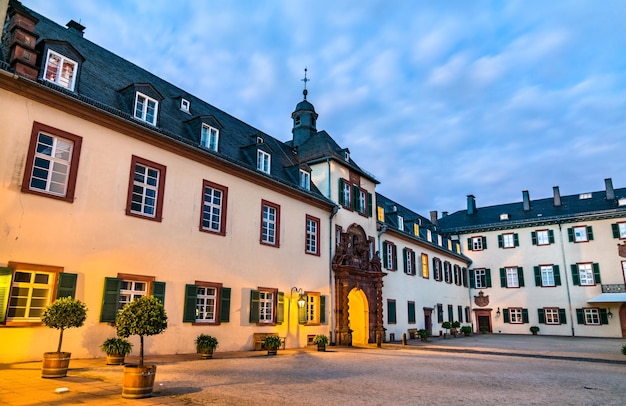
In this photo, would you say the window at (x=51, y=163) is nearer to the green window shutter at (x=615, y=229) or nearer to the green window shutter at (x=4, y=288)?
the green window shutter at (x=4, y=288)

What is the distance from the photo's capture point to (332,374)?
11.8 m

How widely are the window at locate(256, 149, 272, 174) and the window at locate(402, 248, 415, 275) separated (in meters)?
15.6

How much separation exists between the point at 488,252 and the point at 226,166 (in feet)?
114

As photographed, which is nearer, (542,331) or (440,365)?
(440,365)

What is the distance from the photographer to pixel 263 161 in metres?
20.4

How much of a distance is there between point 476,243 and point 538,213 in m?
6.56

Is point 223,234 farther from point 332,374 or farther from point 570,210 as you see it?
point 570,210

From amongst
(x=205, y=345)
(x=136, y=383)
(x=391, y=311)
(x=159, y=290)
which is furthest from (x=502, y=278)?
(x=136, y=383)

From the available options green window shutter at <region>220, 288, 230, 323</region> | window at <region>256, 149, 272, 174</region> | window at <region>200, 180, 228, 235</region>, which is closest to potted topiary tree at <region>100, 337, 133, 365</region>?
green window shutter at <region>220, 288, 230, 323</region>

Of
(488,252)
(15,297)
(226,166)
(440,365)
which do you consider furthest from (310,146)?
(488,252)

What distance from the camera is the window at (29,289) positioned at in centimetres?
1084

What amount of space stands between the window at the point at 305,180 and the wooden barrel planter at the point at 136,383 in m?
16.1

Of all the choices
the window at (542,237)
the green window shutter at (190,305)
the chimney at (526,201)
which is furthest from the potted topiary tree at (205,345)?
the chimney at (526,201)

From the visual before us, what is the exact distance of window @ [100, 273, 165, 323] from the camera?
42.2 ft
